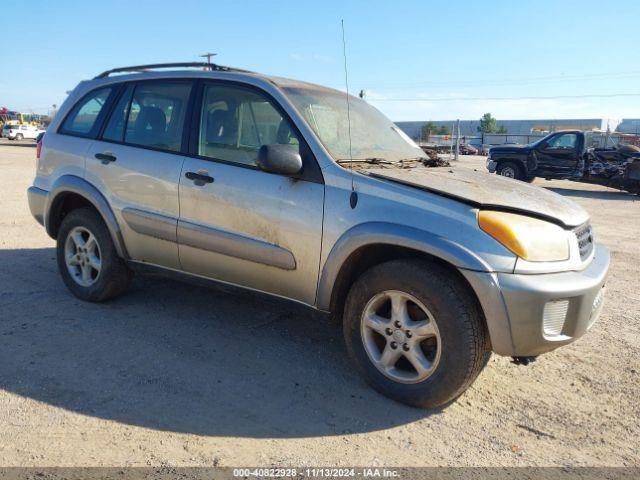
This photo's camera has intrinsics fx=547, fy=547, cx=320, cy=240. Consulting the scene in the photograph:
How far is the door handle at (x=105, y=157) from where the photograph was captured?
432 cm

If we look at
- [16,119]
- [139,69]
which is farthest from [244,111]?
[16,119]

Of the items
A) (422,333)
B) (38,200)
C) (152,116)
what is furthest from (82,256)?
(422,333)

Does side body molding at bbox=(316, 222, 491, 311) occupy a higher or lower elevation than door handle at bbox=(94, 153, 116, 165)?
lower

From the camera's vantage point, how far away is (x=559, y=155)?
51.5 ft

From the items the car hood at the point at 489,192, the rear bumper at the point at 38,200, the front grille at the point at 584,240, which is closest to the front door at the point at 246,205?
the car hood at the point at 489,192

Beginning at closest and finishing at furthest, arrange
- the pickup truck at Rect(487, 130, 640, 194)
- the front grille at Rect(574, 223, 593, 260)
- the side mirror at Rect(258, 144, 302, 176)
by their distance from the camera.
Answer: the front grille at Rect(574, 223, 593, 260)
the side mirror at Rect(258, 144, 302, 176)
the pickup truck at Rect(487, 130, 640, 194)

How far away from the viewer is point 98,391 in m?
3.17

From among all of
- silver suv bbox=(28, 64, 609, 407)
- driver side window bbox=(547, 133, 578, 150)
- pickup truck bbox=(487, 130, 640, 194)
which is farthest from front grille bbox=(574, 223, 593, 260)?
driver side window bbox=(547, 133, 578, 150)

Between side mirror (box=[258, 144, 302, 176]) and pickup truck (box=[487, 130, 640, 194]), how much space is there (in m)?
14.0

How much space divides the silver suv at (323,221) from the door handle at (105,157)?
1cm

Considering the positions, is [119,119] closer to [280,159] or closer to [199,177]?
[199,177]

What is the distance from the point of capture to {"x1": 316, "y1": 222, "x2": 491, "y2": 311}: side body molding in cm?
282

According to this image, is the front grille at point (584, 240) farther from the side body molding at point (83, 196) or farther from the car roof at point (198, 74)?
the side body molding at point (83, 196)

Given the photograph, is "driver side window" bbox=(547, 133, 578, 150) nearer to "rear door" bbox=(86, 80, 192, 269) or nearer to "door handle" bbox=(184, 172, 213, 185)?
"rear door" bbox=(86, 80, 192, 269)
